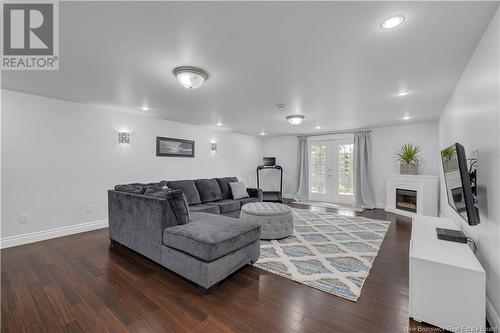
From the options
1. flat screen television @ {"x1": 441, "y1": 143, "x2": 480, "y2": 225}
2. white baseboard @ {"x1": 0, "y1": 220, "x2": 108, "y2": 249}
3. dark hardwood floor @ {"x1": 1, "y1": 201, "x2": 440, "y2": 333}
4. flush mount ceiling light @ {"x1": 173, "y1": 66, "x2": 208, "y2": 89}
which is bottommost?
dark hardwood floor @ {"x1": 1, "y1": 201, "x2": 440, "y2": 333}

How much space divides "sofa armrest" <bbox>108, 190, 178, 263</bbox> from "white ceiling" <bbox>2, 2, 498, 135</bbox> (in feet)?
5.15

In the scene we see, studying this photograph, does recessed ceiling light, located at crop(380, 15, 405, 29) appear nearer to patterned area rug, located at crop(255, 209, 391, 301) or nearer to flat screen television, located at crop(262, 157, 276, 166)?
patterned area rug, located at crop(255, 209, 391, 301)

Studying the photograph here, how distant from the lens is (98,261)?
2.63 meters

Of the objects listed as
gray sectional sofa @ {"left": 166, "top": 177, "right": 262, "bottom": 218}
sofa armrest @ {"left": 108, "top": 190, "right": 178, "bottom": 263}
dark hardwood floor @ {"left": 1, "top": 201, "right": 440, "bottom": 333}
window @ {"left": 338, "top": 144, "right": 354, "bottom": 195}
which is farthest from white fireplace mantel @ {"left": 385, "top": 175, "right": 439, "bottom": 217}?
sofa armrest @ {"left": 108, "top": 190, "right": 178, "bottom": 263}

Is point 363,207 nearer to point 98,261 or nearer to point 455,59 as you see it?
point 455,59

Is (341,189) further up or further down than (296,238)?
further up

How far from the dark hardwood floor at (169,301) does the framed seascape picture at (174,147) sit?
281cm

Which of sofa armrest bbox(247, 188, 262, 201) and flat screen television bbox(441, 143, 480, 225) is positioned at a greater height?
flat screen television bbox(441, 143, 480, 225)

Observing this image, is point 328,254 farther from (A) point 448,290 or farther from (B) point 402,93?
(B) point 402,93

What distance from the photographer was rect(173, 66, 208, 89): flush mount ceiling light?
2.37 metres

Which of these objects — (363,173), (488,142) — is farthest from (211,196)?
(363,173)

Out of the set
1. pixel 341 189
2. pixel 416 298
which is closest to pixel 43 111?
pixel 416 298

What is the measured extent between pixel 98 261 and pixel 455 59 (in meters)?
4.66

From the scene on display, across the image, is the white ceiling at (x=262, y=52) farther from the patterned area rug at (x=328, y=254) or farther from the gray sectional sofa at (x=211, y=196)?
the patterned area rug at (x=328, y=254)
